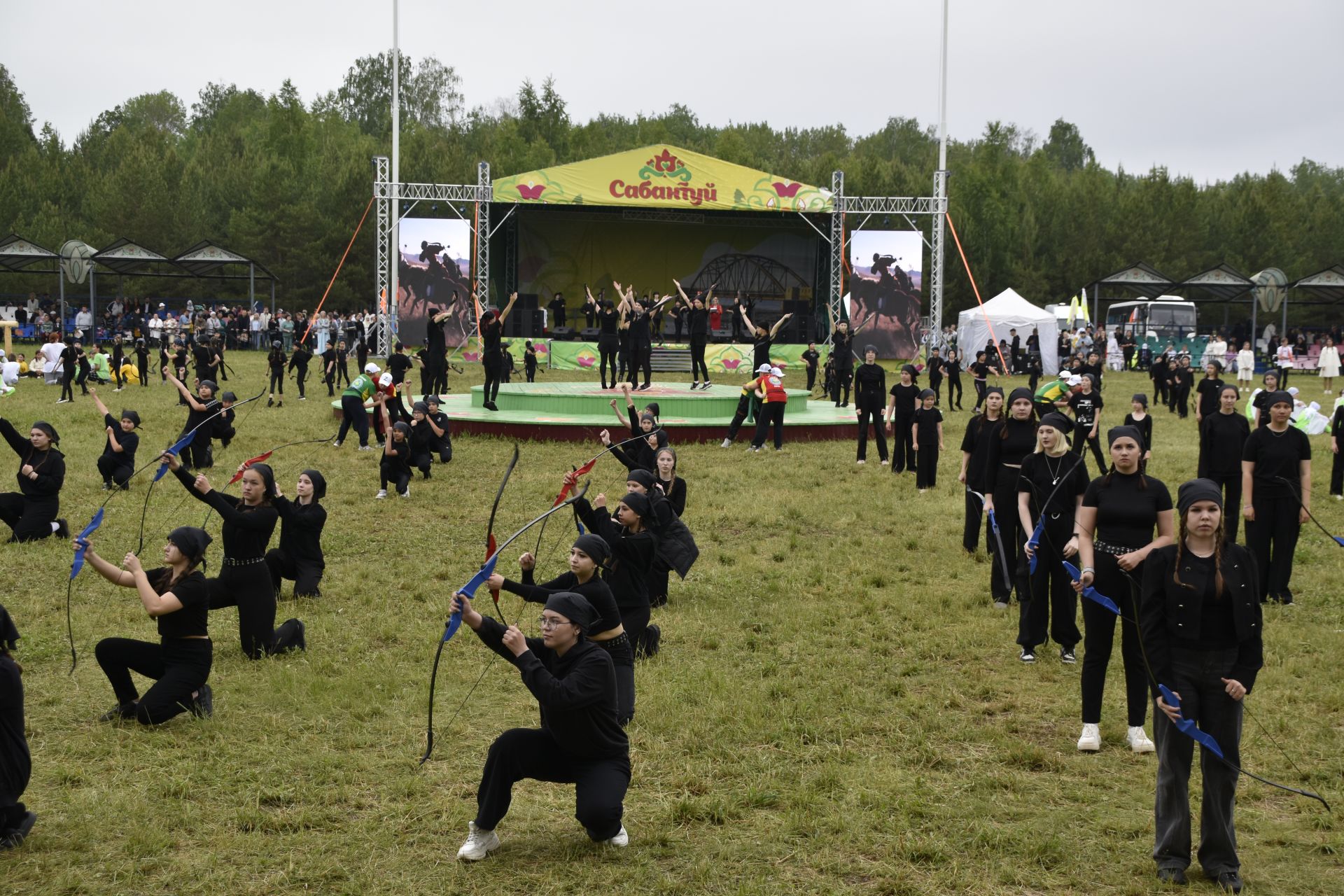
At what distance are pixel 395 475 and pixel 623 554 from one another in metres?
8.14

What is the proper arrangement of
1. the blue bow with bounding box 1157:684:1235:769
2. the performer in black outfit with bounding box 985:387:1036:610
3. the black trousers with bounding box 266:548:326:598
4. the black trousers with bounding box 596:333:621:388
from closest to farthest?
the blue bow with bounding box 1157:684:1235:769 < the performer in black outfit with bounding box 985:387:1036:610 < the black trousers with bounding box 266:548:326:598 < the black trousers with bounding box 596:333:621:388

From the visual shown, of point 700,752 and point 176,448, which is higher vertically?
point 176,448

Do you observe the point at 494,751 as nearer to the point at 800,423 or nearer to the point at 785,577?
the point at 785,577

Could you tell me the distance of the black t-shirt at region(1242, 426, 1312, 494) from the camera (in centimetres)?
970

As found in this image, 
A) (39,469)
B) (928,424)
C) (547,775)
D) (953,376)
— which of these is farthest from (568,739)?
(953,376)

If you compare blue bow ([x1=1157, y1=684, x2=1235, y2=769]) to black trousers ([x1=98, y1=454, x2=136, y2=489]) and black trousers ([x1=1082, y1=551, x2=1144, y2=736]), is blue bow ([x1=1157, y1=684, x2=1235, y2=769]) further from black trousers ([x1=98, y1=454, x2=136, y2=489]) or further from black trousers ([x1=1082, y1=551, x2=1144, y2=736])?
black trousers ([x1=98, y1=454, x2=136, y2=489])

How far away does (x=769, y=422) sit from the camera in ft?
64.1

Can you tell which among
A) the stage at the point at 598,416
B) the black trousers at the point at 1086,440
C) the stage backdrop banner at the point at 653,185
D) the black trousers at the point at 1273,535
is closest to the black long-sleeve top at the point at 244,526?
the black trousers at the point at 1273,535

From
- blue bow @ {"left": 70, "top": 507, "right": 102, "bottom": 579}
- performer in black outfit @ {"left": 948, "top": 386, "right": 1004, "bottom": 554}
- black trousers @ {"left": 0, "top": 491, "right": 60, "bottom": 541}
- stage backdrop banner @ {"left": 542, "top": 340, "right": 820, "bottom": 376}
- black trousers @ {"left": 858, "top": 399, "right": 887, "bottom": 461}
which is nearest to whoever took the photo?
blue bow @ {"left": 70, "top": 507, "right": 102, "bottom": 579}

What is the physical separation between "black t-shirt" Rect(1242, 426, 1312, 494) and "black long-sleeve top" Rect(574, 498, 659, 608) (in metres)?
5.11

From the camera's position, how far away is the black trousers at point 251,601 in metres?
8.24

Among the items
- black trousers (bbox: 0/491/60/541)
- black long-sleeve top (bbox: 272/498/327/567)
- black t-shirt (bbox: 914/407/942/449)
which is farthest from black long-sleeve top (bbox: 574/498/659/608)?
black t-shirt (bbox: 914/407/942/449)

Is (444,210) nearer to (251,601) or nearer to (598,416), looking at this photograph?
(598,416)

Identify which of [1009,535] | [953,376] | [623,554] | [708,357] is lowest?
[1009,535]
